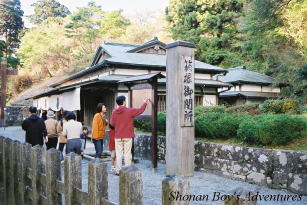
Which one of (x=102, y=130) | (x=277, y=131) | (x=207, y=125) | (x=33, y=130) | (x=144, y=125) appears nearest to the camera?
(x=277, y=131)

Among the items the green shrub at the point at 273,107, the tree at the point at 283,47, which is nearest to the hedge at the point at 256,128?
the green shrub at the point at 273,107

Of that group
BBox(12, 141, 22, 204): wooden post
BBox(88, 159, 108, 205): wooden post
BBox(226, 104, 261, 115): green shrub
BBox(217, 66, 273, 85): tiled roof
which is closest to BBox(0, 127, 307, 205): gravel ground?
BBox(12, 141, 22, 204): wooden post

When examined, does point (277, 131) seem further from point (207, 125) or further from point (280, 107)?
point (280, 107)

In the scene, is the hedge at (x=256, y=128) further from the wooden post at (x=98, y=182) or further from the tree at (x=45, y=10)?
the tree at (x=45, y=10)

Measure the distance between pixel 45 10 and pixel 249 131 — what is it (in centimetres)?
5687

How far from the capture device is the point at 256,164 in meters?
5.90

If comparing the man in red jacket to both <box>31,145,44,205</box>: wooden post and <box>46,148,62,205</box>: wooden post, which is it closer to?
<box>31,145,44,205</box>: wooden post

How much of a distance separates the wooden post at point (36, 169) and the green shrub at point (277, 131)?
4.67 meters

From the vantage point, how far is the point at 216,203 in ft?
15.7

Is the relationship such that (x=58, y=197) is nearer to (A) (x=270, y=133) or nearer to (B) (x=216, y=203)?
(B) (x=216, y=203)

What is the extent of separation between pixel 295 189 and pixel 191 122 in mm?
2632

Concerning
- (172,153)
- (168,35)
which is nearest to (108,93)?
(172,153)

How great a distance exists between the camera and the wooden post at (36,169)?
2836 mm

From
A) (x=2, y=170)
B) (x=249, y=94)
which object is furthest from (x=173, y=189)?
(x=249, y=94)
